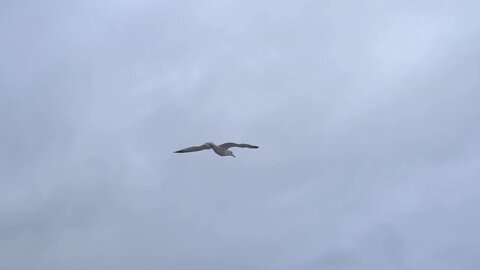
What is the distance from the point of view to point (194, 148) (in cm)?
4547

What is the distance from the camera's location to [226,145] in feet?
150

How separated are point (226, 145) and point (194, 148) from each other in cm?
309
